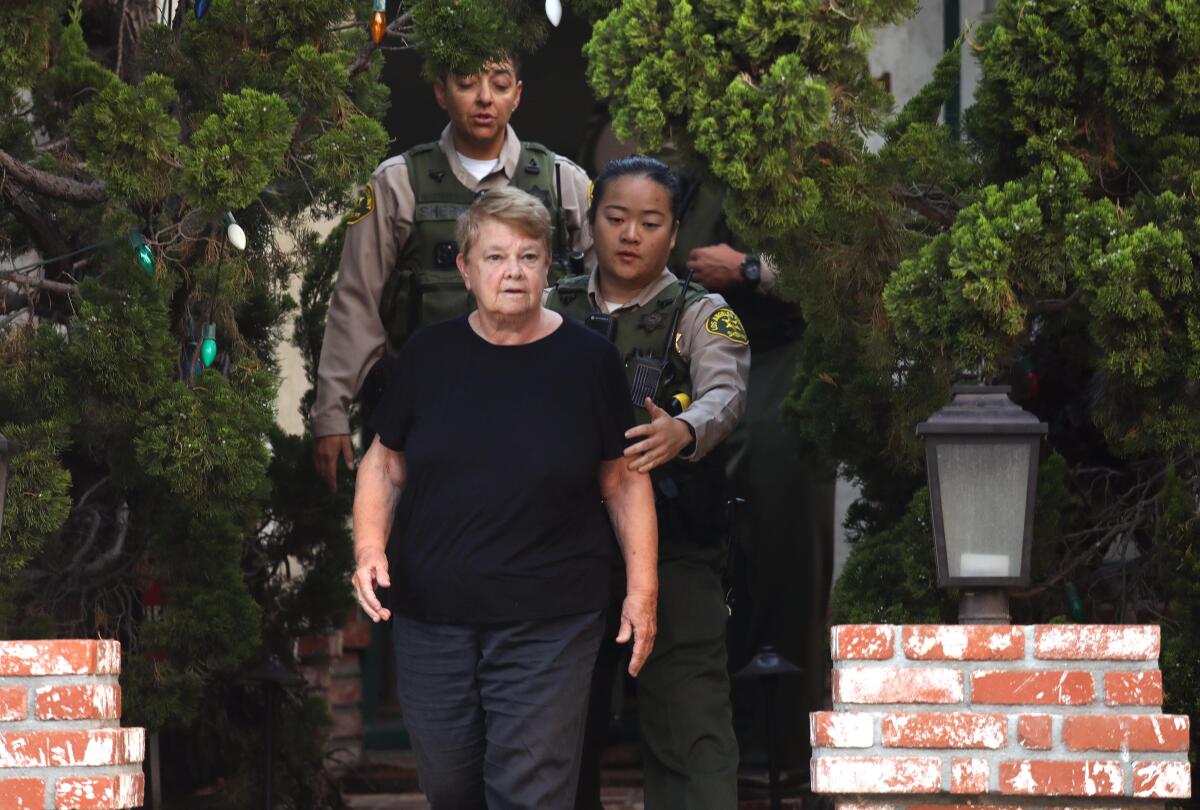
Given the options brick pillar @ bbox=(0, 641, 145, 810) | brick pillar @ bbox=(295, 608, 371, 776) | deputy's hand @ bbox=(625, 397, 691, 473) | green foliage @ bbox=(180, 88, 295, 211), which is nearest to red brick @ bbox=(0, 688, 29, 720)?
brick pillar @ bbox=(0, 641, 145, 810)

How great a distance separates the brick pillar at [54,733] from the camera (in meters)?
4.03

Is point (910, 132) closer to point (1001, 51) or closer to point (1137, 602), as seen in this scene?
point (1001, 51)

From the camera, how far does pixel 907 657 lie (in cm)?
403

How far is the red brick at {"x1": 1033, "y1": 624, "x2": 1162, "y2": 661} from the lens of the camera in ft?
13.1

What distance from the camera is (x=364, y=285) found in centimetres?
534

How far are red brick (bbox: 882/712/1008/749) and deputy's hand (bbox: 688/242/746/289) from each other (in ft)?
7.67

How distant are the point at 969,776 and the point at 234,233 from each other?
208 cm

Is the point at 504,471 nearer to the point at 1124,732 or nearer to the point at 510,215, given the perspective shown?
the point at 510,215

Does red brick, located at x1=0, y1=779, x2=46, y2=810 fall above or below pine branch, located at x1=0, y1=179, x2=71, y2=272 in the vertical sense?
below

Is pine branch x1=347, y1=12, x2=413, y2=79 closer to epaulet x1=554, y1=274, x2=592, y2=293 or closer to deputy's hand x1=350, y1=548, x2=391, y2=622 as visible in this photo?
epaulet x1=554, y1=274, x2=592, y2=293

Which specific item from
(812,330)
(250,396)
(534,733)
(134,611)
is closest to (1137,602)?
(812,330)

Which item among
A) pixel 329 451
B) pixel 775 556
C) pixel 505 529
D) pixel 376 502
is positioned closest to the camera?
pixel 505 529

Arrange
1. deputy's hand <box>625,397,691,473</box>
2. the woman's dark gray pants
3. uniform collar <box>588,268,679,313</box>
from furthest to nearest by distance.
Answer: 1. uniform collar <box>588,268,679,313</box>
2. deputy's hand <box>625,397,691,473</box>
3. the woman's dark gray pants

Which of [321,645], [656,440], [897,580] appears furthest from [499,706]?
[321,645]
